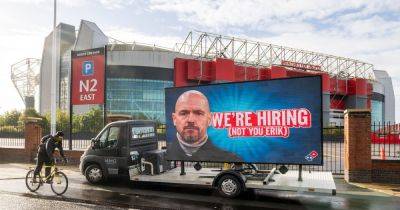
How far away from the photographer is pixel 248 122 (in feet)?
40.7

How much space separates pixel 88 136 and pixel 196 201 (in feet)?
57.5

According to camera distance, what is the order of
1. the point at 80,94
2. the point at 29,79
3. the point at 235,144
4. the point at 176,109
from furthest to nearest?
the point at 29,79 < the point at 80,94 < the point at 176,109 < the point at 235,144

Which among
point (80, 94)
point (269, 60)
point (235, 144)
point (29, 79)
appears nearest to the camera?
point (235, 144)

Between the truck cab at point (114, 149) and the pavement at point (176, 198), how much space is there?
526 mm

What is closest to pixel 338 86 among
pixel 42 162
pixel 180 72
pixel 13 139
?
pixel 180 72

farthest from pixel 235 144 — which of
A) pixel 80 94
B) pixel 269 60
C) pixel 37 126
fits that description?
pixel 269 60

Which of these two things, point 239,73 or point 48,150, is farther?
point 239,73

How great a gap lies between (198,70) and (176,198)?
5089 centimetres

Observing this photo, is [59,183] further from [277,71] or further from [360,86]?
[360,86]

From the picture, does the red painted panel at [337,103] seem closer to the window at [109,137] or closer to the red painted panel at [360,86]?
the red painted panel at [360,86]

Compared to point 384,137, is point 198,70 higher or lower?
higher

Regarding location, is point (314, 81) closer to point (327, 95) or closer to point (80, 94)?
point (80, 94)

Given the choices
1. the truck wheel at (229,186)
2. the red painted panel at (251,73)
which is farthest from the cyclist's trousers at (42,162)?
the red painted panel at (251,73)

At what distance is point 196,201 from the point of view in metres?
11.7
